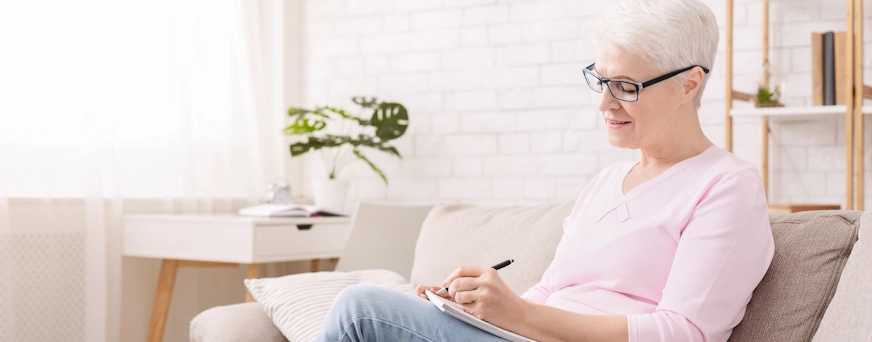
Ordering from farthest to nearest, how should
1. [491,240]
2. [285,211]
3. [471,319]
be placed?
[285,211] < [491,240] < [471,319]

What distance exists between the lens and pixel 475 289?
1310mm

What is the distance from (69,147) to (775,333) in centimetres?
225

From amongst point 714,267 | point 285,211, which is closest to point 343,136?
point 285,211

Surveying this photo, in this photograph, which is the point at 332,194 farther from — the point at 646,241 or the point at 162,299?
the point at 646,241

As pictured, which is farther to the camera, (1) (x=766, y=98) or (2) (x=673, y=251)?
(1) (x=766, y=98)

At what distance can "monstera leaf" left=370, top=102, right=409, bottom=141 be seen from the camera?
10.8 feet

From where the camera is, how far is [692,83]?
4.73 feet

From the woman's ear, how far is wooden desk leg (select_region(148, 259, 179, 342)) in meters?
2.13

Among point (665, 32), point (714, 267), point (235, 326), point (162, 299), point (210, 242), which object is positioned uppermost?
point (665, 32)

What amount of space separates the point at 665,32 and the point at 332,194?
2.13 metres

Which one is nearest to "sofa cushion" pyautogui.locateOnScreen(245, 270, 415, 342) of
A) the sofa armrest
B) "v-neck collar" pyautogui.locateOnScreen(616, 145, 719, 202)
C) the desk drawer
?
the sofa armrest

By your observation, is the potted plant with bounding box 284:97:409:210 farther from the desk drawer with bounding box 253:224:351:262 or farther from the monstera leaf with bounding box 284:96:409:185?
the desk drawer with bounding box 253:224:351:262

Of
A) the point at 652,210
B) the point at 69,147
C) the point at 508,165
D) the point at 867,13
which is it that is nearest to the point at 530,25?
the point at 508,165

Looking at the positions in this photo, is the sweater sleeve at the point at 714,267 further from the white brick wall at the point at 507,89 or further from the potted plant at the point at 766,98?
the white brick wall at the point at 507,89
